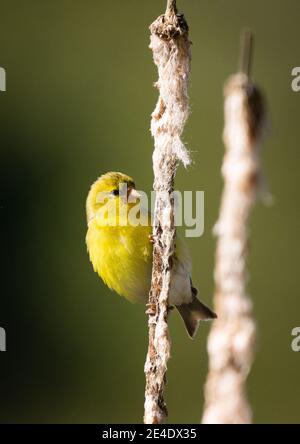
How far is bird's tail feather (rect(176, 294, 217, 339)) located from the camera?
9.94 ft

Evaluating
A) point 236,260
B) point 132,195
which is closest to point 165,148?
point 236,260

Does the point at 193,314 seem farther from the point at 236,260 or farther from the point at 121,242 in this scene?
the point at 236,260

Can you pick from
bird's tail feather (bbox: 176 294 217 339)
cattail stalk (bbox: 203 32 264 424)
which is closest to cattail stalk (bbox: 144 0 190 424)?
cattail stalk (bbox: 203 32 264 424)

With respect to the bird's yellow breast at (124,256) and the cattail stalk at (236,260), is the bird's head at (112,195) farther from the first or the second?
the cattail stalk at (236,260)

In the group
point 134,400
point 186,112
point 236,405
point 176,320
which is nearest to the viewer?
point 236,405

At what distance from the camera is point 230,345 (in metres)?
1.27

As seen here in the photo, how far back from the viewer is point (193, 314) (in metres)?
3.05

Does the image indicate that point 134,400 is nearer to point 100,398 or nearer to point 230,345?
point 100,398

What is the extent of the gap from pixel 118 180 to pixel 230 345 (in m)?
1.50

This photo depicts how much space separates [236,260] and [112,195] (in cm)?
148

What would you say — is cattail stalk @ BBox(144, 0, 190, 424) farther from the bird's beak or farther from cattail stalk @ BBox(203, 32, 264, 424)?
the bird's beak

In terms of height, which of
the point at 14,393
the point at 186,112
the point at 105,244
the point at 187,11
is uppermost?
the point at 187,11

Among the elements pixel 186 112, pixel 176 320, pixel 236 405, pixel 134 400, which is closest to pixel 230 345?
pixel 236 405

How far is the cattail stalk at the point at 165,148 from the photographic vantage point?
1.41 metres
